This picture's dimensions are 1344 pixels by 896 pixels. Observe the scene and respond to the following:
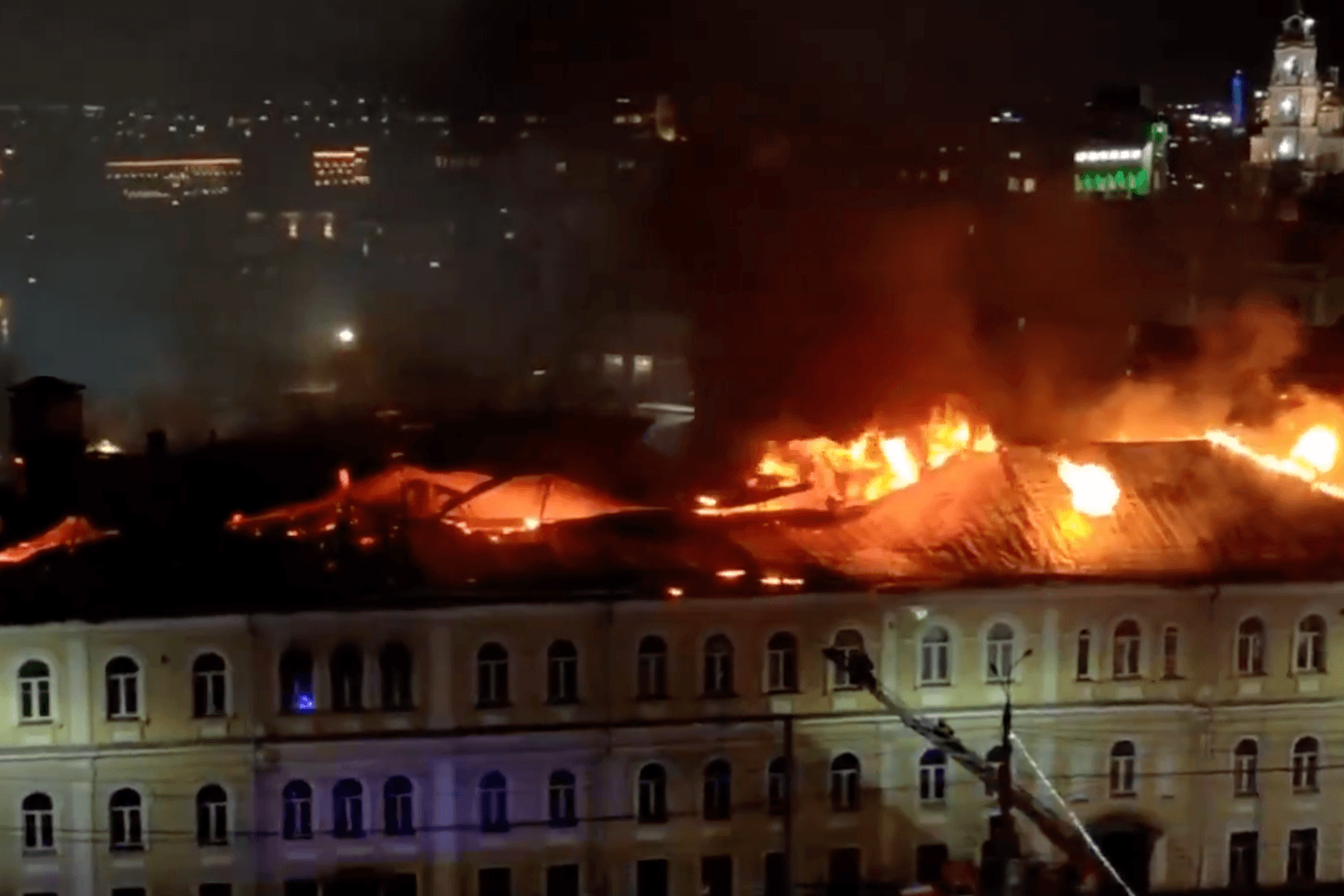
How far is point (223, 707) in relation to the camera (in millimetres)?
22906

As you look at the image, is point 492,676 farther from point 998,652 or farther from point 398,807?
point 998,652

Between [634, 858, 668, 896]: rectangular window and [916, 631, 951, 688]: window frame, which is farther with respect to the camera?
[916, 631, 951, 688]: window frame

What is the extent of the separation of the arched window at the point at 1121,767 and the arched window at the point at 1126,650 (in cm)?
101

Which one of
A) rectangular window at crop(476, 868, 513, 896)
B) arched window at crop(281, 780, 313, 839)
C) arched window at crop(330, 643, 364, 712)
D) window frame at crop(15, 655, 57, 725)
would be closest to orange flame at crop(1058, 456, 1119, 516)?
rectangular window at crop(476, 868, 513, 896)

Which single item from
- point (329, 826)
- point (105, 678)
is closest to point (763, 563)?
point (329, 826)

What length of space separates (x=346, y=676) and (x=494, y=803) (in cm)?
268

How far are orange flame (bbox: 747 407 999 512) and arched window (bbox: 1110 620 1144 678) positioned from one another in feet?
13.4

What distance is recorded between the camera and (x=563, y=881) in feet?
79.5

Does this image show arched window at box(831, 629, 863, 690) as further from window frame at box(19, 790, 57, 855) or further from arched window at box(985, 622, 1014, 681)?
window frame at box(19, 790, 57, 855)

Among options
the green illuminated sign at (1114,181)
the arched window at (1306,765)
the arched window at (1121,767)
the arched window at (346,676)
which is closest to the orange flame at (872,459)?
the arched window at (1121,767)

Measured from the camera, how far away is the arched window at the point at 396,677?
917 inches

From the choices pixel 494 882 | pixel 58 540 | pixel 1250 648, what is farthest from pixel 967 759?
pixel 58 540

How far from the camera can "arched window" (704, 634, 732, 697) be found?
78.7ft

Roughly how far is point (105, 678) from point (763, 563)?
8.90 meters
